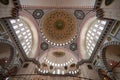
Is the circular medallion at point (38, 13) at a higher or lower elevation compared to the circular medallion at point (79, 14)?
higher

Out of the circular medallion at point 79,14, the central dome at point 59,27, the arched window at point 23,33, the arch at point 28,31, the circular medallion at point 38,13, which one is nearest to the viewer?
the arched window at point 23,33

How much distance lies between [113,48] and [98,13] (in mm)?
6596

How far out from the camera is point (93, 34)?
19.8 metres

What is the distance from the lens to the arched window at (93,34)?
17.6 meters

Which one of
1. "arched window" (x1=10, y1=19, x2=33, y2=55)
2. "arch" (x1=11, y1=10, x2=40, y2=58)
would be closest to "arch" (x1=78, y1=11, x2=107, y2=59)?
"arch" (x1=11, y1=10, x2=40, y2=58)

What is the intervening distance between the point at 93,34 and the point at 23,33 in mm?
10316

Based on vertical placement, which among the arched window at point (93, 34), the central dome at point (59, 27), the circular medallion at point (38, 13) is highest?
the circular medallion at point (38, 13)

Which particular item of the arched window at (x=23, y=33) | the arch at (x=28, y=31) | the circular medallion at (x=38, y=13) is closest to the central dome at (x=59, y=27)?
the circular medallion at (x=38, y=13)

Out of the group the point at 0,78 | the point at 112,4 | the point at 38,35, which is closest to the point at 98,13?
the point at 112,4

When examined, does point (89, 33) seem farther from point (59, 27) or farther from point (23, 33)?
point (23, 33)

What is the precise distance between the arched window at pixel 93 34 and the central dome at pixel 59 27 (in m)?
2.96

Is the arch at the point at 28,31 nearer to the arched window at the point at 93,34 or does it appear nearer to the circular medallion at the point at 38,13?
the circular medallion at the point at 38,13

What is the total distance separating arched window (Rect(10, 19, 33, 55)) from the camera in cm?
1798

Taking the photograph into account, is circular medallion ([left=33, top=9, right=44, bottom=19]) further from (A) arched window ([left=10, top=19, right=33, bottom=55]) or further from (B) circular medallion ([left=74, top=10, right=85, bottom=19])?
(B) circular medallion ([left=74, top=10, right=85, bottom=19])
